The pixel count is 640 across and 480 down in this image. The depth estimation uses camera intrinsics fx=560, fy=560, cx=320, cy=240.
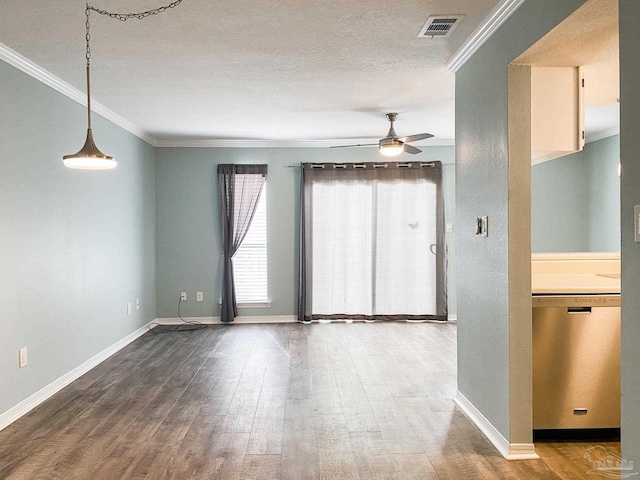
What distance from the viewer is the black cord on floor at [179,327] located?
7.09 metres

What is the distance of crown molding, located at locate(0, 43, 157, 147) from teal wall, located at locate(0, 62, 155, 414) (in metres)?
0.06

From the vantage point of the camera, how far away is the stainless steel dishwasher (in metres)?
3.19

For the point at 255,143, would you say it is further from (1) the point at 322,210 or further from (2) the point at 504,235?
(2) the point at 504,235

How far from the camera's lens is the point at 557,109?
3.23 m

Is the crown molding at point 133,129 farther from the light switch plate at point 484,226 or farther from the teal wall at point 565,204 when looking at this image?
the light switch plate at point 484,226

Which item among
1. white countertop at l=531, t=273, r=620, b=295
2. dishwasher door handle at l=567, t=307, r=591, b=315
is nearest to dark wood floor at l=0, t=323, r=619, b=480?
dishwasher door handle at l=567, t=307, r=591, b=315

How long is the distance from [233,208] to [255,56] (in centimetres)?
374

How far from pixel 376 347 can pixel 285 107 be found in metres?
2.68

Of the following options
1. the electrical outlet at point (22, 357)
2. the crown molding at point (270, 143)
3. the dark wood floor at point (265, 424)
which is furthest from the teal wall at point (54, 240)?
the crown molding at point (270, 143)

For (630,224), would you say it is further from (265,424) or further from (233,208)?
(233,208)

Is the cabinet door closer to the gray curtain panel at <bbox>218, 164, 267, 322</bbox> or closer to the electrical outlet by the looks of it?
the electrical outlet

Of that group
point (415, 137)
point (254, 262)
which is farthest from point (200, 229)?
point (415, 137)

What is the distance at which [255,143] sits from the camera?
7.65 m

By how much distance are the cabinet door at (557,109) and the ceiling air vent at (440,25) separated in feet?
1.80
